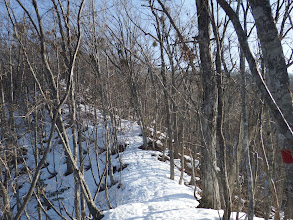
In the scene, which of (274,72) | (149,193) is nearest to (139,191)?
(149,193)

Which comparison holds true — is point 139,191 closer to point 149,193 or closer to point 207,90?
point 149,193

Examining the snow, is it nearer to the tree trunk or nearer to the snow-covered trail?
the snow-covered trail

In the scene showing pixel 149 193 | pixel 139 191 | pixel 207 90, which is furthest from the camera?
→ pixel 139 191

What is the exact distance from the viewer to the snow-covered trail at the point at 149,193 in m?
5.31

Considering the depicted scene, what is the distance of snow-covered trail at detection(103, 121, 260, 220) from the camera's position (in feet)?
17.4

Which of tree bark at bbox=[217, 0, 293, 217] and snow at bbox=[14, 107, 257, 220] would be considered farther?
snow at bbox=[14, 107, 257, 220]

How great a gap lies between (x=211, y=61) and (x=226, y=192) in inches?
109

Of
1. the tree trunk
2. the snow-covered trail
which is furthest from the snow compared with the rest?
the tree trunk

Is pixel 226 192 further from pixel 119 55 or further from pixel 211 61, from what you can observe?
pixel 119 55

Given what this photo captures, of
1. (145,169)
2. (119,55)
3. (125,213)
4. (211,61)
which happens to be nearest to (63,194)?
(145,169)

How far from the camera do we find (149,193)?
8.45m

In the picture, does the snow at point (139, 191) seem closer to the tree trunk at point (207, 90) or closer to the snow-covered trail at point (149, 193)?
the snow-covered trail at point (149, 193)

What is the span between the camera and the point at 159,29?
29.0 ft

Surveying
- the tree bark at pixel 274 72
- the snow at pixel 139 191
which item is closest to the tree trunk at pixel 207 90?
the snow at pixel 139 191
